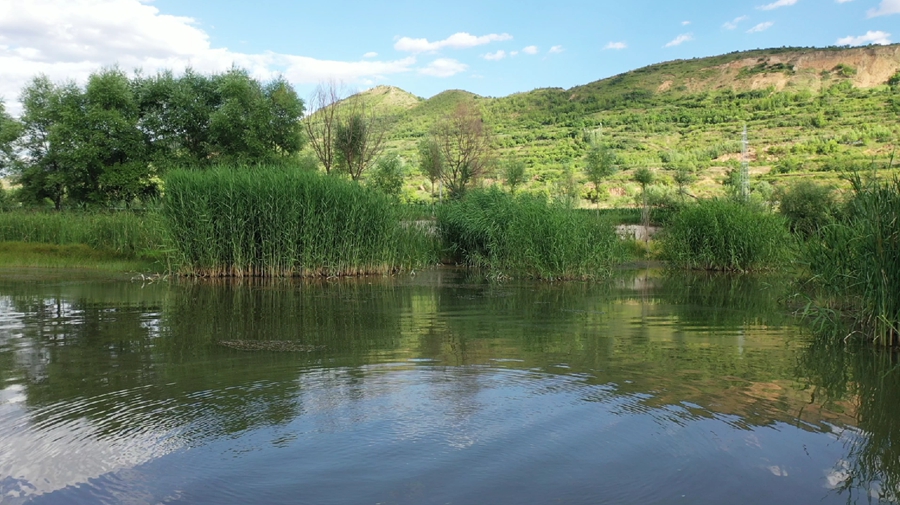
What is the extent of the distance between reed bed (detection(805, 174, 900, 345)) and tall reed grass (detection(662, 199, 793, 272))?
1021 centimetres

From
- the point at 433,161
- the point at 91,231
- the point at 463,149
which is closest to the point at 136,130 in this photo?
the point at 91,231

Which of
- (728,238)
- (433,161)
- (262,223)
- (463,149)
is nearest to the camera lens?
(262,223)

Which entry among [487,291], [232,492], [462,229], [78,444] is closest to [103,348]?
[78,444]

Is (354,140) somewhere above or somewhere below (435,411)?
above

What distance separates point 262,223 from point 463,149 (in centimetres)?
3069

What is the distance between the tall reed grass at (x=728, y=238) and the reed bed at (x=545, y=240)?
2839 mm

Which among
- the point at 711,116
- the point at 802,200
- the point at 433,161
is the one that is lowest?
the point at 802,200

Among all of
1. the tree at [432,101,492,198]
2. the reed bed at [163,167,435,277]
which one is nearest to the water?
the reed bed at [163,167,435,277]

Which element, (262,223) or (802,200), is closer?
(262,223)

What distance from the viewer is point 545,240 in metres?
15.6

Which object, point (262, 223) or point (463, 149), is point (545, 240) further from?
point (463, 149)

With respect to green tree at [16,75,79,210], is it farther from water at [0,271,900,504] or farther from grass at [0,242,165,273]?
water at [0,271,900,504]

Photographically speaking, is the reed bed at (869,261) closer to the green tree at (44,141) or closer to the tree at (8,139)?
the green tree at (44,141)

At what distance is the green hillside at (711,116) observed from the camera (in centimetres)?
5297
